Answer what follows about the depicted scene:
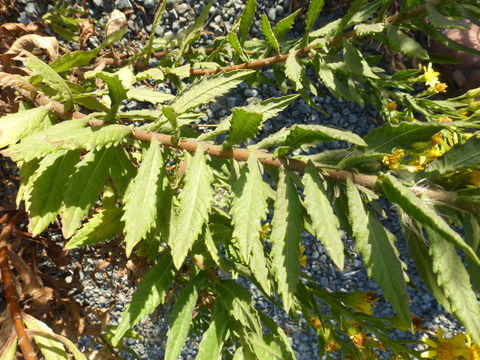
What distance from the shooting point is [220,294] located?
1.02 metres

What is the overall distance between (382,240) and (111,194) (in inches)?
28.3

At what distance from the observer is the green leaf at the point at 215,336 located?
0.90 meters

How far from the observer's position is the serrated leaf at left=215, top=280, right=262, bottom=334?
0.96 m

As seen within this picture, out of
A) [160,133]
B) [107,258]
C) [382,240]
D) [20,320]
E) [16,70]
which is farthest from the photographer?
[107,258]

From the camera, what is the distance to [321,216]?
2.35 feet

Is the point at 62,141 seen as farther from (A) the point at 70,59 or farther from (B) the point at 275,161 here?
(A) the point at 70,59

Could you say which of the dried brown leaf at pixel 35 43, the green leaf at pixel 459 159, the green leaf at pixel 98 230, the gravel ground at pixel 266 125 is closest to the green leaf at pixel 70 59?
the dried brown leaf at pixel 35 43

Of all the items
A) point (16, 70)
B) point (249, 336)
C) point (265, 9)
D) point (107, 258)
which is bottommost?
point (107, 258)

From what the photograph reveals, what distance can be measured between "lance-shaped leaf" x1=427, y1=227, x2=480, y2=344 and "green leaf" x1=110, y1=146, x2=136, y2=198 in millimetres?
644

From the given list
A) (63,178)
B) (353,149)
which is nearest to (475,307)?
(353,149)

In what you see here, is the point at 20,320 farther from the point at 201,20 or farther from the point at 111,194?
the point at 201,20

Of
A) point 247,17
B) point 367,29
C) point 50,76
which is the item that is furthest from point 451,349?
point 50,76

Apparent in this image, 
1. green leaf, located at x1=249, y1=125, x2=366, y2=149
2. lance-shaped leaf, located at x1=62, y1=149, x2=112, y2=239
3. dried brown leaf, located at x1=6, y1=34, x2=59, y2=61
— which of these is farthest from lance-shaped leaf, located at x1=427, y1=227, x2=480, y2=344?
dried brown leaf, located at x1=6, y1=34, x2=59, y2=61

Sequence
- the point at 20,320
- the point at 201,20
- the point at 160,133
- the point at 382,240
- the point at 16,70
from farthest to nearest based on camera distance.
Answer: the point at 201,20 < the point at 16,70 < the point at 20,320 < the point at 160,133 < the point at 382,240
